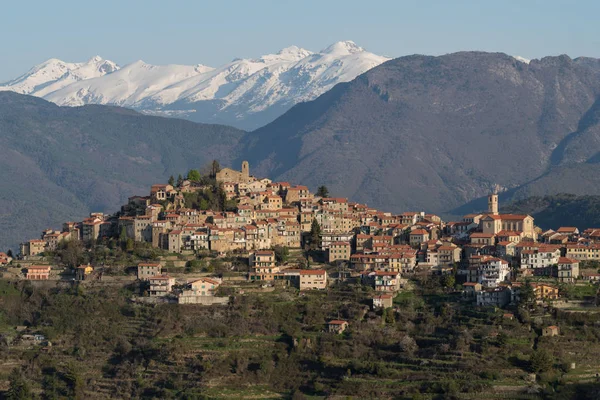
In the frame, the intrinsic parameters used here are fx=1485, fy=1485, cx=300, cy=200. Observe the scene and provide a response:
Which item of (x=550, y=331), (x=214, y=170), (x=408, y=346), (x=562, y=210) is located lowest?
(x=408, y=346)

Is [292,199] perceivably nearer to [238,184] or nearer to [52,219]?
[238,184]

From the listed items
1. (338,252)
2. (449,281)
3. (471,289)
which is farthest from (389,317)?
(338,252)

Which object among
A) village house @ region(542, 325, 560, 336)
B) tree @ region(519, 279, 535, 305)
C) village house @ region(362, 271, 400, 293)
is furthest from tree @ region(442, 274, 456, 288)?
village house @ region(542, 325, 560, 336)

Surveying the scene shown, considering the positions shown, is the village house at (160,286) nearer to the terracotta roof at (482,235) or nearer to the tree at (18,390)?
the tree at (18,390)

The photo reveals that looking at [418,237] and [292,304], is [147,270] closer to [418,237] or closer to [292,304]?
[292,304]

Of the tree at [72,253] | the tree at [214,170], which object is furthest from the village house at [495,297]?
the tree at [214,170]

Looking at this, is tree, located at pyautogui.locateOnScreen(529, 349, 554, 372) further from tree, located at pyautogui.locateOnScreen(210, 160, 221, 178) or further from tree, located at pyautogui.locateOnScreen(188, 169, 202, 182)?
tree, located at pyautogui.locateOnScreen(210, 160, 221, 178)
